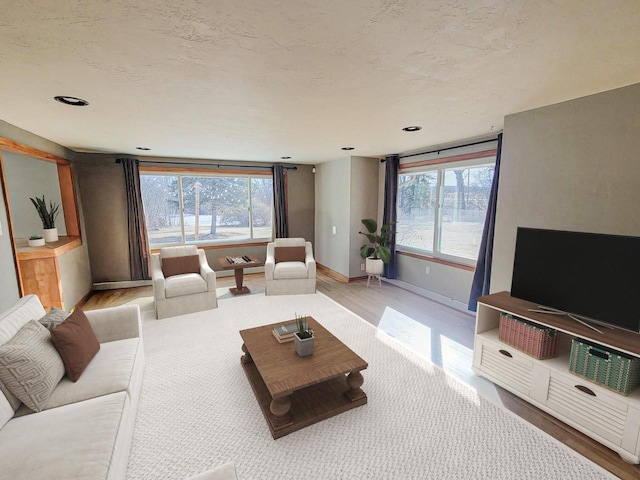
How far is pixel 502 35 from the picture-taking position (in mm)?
1273

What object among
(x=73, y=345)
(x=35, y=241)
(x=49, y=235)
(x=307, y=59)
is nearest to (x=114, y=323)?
(x=73, y=345)

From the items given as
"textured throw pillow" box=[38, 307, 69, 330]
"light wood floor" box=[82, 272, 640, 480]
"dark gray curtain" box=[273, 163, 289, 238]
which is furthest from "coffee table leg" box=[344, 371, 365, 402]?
"dark gray curtain" box=[273, 163, 289, 238]

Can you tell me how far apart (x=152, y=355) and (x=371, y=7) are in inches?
129

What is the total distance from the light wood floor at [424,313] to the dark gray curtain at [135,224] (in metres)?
0.38

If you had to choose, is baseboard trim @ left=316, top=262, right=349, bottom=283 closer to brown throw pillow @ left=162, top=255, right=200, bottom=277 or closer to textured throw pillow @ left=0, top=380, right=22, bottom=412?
brown throw pillow @ left=162, top=255, right=200, bottom=277

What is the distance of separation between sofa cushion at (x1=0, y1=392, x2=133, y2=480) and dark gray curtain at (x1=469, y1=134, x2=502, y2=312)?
350cm

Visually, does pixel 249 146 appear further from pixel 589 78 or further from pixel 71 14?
pixel 589 78

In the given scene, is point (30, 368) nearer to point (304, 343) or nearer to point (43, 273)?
point (304, 343)

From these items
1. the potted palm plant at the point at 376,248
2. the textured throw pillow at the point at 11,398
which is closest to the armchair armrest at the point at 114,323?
the textured throw pillow at the point at 11,398

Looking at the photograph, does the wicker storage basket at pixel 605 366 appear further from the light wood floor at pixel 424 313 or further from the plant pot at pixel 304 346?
the plant pot at pixel 304 346

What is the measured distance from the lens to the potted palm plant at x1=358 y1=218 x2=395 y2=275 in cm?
479

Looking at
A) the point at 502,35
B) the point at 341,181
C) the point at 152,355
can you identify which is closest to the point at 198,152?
the point at 341,181

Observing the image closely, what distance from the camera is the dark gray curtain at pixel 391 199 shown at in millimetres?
4844

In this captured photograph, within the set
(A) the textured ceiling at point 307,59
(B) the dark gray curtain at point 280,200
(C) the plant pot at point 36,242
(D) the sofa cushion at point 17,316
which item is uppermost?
(A) the textured ceiling at point 307,59
